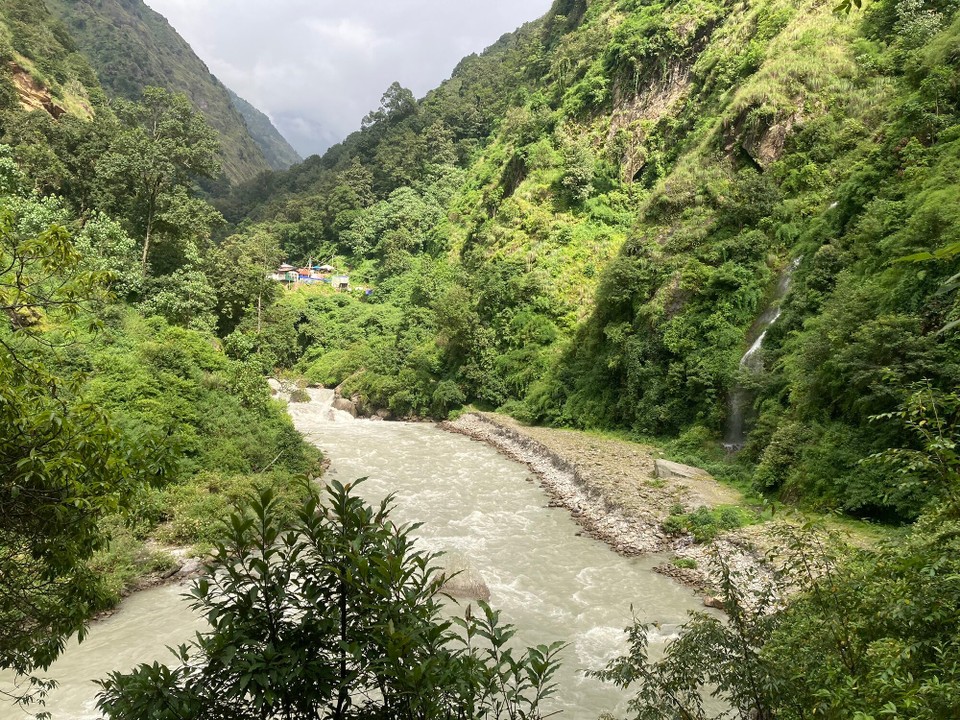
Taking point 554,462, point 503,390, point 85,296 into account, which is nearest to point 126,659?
point 85,296

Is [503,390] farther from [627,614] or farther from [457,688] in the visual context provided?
[457,688]

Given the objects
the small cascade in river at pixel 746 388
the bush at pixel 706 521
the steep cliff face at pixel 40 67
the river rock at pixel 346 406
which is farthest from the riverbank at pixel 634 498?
the steep cliff face at pixel 40 67

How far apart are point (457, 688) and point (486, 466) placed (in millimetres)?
16599

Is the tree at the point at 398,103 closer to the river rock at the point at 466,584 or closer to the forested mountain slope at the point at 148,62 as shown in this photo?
the forested mountain slope at the point at 148,62

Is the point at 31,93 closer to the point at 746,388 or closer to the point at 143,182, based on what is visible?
the point at 143,182

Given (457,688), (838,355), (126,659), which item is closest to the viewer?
(457,688)

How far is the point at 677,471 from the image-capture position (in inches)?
566

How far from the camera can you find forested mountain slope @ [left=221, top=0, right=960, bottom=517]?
1112 centimetres

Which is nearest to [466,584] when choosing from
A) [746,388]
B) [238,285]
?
[746,388]

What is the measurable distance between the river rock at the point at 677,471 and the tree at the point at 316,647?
13.1 m

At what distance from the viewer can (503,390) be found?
86.2ft

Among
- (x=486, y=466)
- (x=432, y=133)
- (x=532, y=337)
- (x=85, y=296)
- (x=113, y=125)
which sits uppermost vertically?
(x=432, y=133)

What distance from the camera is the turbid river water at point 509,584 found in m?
7.37

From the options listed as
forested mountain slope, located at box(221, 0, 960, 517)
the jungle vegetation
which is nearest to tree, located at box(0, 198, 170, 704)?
the jungle vegetation
